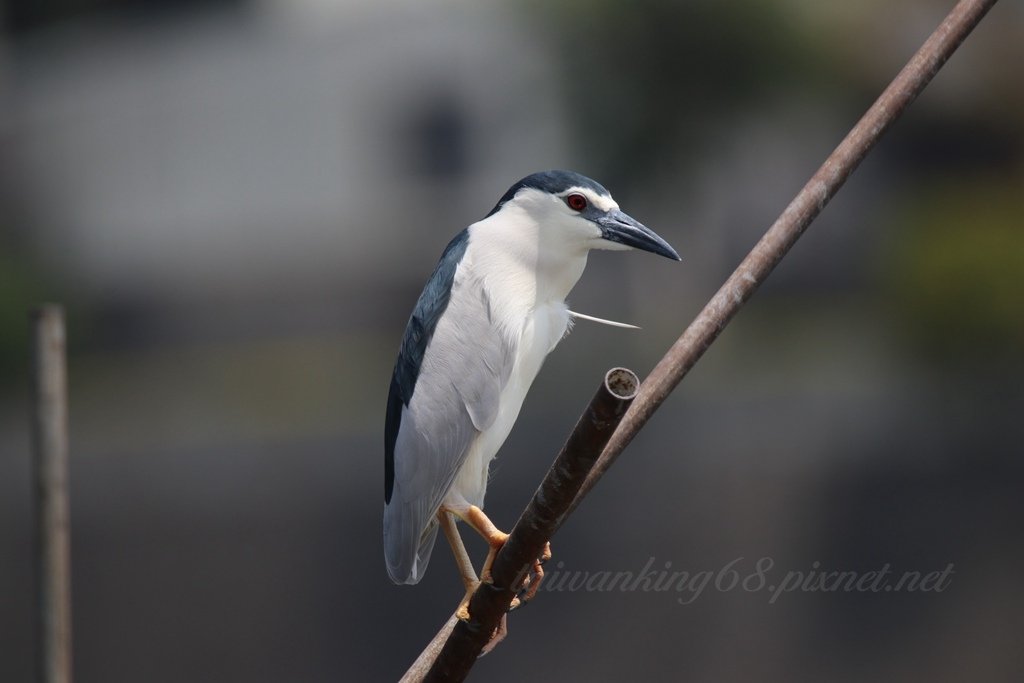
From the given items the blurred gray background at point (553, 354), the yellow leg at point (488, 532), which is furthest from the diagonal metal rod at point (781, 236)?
the blurred gray background at point (553, 354)

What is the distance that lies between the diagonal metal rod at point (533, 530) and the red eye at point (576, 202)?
567 mm

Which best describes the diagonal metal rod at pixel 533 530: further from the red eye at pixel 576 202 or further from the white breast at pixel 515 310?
the red eye at pixel 576 202

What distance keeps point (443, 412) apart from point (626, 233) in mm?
330

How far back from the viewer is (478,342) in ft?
5.03

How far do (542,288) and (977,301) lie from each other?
12.3 feet

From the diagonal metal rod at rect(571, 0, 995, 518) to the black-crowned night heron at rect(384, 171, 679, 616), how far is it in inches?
14.7

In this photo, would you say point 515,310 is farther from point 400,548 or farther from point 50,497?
point 50,497

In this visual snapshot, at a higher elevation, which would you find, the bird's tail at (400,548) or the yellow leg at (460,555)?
the yellow leg at (460,555)

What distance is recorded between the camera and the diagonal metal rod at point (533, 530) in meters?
0.95

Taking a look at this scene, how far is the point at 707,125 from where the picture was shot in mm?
6059

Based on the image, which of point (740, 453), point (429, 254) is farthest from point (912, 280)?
point (429, 254)

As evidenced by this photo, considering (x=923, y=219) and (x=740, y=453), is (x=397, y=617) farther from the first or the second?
(x=923, y=219)

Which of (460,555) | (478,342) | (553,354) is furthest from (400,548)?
(553,354)

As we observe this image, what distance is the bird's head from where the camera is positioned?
1.51 metres
